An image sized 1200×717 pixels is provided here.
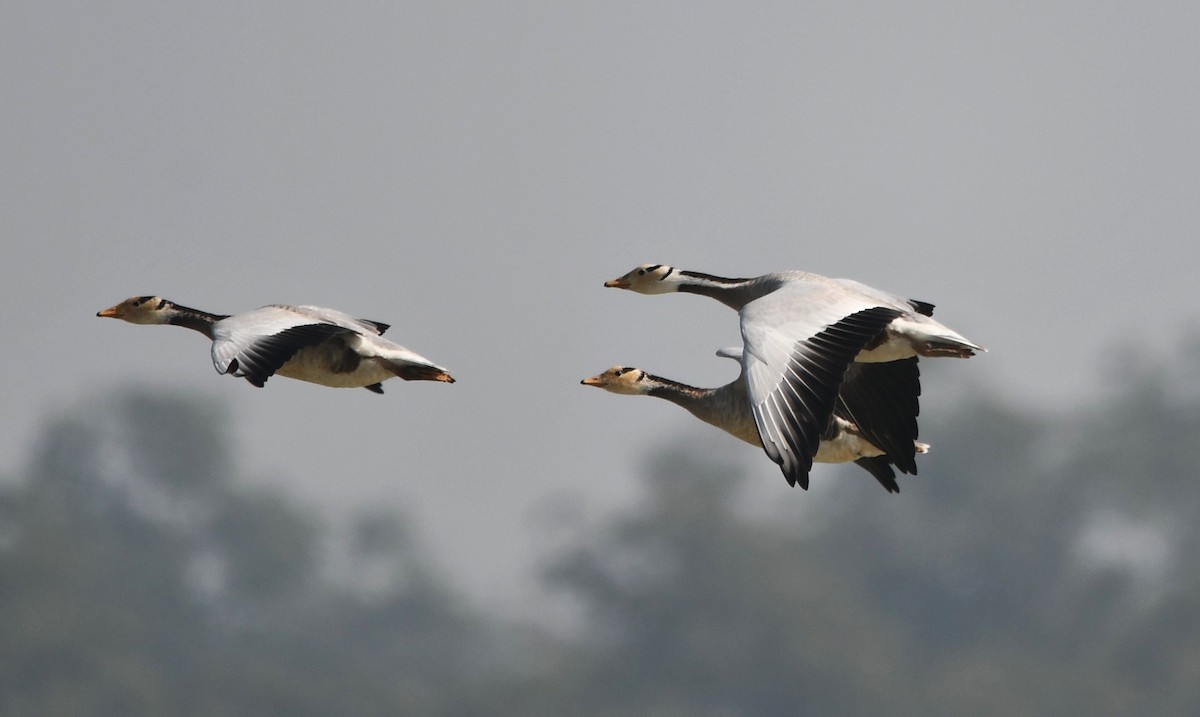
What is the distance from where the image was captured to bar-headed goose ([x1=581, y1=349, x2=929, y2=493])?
20484mm

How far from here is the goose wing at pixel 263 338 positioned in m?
18.7

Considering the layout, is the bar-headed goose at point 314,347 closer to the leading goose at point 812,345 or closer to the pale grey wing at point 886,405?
the leading goose at point 812,345

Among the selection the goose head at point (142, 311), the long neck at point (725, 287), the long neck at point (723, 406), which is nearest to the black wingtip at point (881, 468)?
the long neck at point (723, 406)

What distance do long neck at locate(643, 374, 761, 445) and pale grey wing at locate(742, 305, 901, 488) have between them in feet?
5.79

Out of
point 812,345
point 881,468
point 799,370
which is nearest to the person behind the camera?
point 799,370

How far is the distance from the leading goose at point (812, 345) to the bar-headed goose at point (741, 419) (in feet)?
0.74

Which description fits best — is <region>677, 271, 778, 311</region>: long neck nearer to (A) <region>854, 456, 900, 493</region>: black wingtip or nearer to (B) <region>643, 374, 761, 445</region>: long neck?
(B) <region>643, 374, 761, 445</region>: long neck

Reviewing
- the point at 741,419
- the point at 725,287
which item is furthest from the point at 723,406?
the point at 725,287

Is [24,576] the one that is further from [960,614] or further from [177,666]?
[960,614]

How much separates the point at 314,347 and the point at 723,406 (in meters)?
3.79

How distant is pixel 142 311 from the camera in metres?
22.7

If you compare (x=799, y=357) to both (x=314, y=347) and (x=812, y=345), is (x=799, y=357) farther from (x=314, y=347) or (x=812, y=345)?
(x=314, y=347)

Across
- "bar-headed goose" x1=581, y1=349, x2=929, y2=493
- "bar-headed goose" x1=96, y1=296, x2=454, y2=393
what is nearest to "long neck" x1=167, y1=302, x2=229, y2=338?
"bar-headed goose" x1=96, y1=296, x2=454, y2=393

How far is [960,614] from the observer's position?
123062 mm
